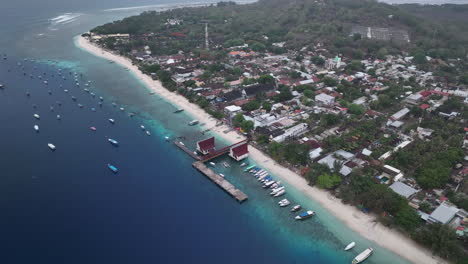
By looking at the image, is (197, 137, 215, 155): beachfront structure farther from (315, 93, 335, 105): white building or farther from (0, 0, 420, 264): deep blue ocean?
(315, 93, 335, 105): white building

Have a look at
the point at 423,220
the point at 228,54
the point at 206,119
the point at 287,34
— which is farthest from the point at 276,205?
the point at 287,34

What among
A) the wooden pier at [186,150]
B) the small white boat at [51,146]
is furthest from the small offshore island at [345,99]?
the small white boat at [51,146]

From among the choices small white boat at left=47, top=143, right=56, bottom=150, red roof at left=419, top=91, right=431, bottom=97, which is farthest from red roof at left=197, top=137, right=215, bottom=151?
red roof at left=419, top=91, right=431, bottom=97

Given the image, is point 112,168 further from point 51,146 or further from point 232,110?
point 232,110

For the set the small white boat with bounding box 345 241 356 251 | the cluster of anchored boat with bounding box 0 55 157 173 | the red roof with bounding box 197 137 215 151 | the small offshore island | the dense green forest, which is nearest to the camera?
the small white boat with bounding box 345 241 356 251

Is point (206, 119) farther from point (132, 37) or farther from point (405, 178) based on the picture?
point (132, 37)

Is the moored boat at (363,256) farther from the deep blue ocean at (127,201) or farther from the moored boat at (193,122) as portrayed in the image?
the moored boat at (193,122)
